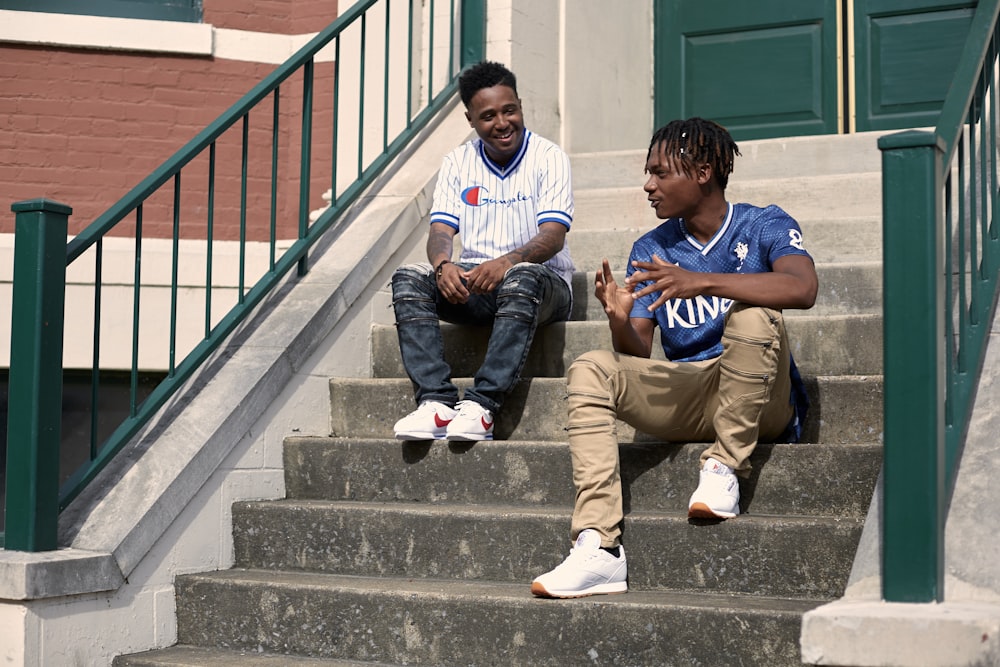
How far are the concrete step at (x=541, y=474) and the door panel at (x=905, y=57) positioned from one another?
10.3 ft

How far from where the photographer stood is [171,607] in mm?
3926

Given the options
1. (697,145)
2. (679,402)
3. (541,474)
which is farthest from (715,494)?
(697,145)

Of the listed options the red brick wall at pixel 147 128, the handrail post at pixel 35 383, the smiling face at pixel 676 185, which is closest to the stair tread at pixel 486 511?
the handrail post at pixel 35 383

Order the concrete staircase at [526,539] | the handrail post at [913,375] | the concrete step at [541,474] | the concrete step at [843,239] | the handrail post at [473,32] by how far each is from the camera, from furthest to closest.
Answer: the handrail post at [473,32] < the concrete step at [843,239] < the concrete step at [541,474] < the concrete staircase at [526,539] < the handrail post at [913,375]

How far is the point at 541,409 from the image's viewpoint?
4273 mm

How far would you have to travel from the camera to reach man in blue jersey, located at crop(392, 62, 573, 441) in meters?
4.16

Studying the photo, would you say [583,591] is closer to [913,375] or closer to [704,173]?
[913,375]

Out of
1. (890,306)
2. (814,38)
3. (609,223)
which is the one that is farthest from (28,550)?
(814,38)

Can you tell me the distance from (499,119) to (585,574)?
1921mm

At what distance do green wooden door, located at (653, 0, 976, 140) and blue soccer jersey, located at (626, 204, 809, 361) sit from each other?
9.09ft

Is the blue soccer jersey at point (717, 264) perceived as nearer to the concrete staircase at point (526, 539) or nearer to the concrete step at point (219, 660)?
the concrete staircase at point (526, 539)

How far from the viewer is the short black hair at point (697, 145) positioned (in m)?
3.78

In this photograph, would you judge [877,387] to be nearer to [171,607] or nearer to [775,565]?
[775,565]

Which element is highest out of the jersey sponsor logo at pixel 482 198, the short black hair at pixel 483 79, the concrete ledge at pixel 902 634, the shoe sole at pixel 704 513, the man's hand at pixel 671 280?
the short black hair at pixel 483 79
